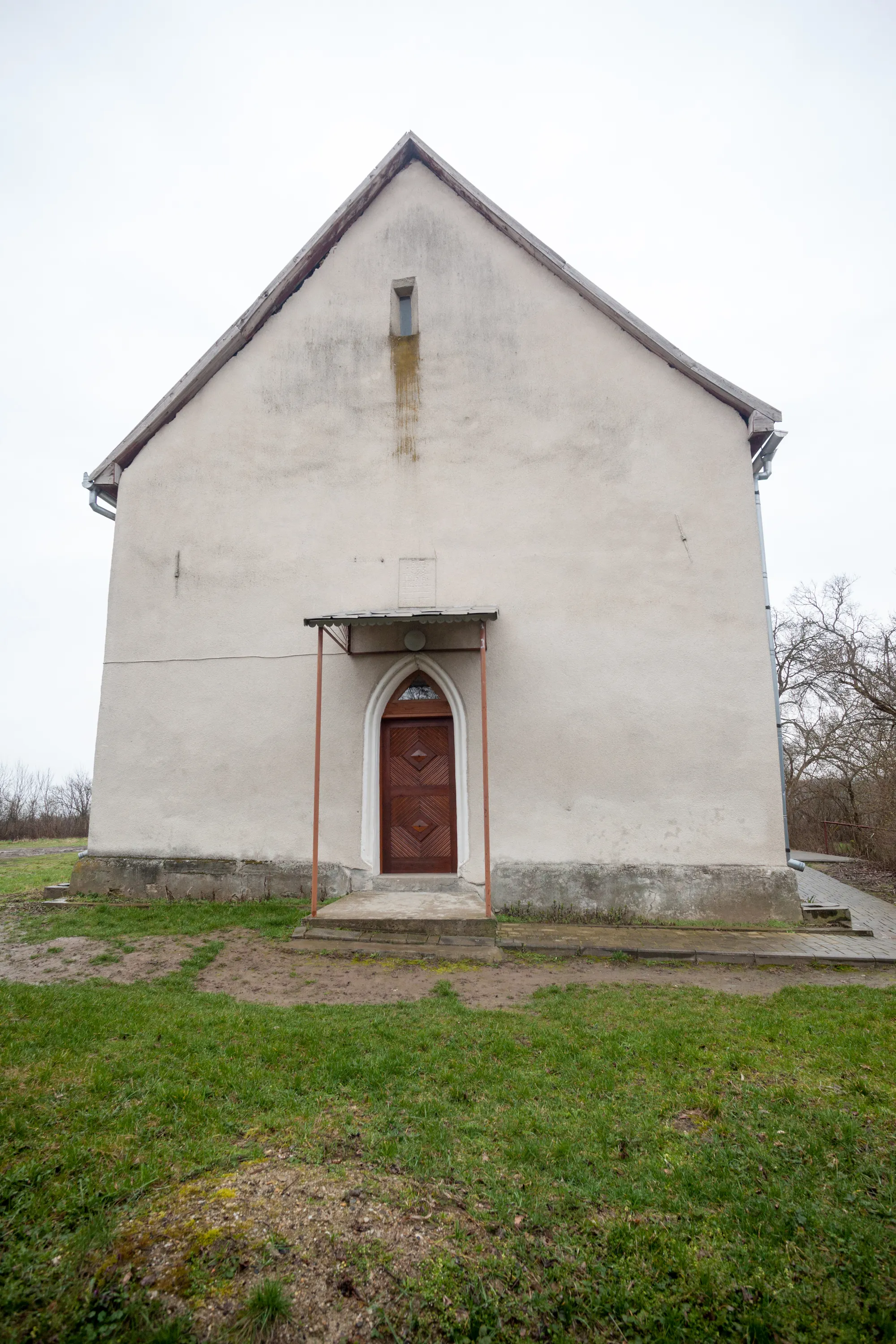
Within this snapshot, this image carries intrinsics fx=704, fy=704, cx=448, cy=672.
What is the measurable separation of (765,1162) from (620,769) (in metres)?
5.99

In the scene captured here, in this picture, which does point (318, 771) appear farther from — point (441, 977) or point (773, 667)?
point (773, 667)

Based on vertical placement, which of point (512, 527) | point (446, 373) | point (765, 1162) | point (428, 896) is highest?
point (446, 373)

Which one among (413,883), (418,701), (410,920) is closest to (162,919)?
(413,883)

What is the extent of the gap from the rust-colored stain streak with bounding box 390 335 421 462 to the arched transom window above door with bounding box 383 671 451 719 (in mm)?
3241

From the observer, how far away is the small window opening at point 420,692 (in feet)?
33.1

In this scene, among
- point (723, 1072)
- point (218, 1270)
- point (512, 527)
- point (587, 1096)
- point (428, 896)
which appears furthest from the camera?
point (512, 527)

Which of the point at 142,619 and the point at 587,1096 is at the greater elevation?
the point at 142,619

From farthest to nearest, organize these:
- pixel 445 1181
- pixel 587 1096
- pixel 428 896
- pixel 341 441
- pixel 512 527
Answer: pixel 341 441 → pixel 512 527 → pixel 428 896 → pixel 587 1096 → pixel 445 1181

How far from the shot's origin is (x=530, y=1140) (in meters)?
3.44

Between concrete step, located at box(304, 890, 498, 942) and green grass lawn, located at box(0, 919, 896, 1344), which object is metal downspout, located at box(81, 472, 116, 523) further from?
green grass lawn, located at box(0, 919, 896, 1344)

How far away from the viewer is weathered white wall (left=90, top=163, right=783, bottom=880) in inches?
361

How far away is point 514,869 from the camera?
359 inches

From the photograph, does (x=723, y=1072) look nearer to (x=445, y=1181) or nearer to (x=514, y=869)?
(x=445, y=1181)

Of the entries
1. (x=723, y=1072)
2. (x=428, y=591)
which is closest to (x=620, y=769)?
(x=428, y=591)
